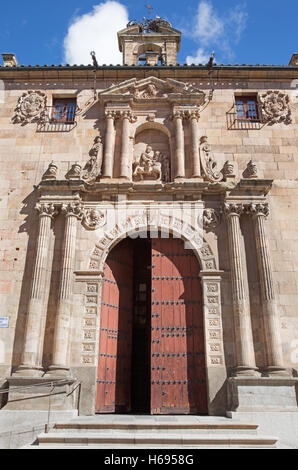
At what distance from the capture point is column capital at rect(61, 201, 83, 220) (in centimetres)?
1166

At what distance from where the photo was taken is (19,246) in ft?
38.4

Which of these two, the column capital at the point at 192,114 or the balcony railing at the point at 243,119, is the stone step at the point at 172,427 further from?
the column capital at the point at 192,114

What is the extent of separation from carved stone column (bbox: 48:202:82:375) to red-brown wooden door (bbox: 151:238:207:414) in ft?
7.55

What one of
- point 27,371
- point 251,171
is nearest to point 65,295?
point 27,371

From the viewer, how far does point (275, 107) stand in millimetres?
13289

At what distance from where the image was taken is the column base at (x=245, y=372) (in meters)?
9.82

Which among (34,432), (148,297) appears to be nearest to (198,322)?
(148,297)

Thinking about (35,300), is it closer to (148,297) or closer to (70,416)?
(70,416)

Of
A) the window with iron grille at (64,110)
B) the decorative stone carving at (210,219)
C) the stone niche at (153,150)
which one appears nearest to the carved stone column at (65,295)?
the stone niche at (153,150)

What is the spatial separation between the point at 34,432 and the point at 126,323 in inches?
159

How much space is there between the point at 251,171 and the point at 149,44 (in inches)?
309

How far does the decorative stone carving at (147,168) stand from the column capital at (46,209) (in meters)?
2.66

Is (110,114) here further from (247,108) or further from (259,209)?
(259,209)

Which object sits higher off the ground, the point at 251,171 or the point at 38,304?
the point at 251,171
